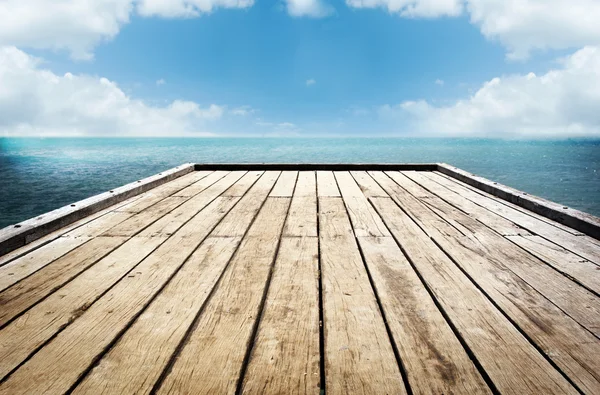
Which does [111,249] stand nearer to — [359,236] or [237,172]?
[359,236]

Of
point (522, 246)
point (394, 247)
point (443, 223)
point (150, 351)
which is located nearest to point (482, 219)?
point (443, 223)

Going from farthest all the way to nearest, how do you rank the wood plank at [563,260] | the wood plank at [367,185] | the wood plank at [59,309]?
the wood plank at [367,185], the wood plank at [563,260], the wood plank at [59,309]

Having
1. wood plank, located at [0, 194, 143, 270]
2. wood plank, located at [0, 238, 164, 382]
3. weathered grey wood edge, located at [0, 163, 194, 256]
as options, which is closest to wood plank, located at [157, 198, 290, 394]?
wood plank, located at [0, 238, 164, 382]

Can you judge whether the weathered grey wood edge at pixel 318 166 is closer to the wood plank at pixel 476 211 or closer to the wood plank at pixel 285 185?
the wood plank at pixel 285 185

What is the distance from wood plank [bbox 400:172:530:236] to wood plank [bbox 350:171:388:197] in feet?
1.67

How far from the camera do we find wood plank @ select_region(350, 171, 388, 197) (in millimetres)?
3506

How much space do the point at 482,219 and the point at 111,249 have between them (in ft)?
7.97

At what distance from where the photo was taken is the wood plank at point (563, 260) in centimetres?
A: 163

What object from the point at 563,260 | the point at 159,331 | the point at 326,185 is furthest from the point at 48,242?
the point at 563,260

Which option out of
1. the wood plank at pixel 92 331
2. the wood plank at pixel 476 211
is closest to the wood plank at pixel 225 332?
the wood plank at pixel 92 331

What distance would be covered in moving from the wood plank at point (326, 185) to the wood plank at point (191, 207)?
784 mm

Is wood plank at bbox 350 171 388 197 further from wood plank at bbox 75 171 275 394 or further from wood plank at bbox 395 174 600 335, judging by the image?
wood plank at bbox 75 171 275 394

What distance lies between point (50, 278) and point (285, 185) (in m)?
2.55

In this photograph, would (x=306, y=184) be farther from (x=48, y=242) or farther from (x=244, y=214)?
(x=48, y=242)
